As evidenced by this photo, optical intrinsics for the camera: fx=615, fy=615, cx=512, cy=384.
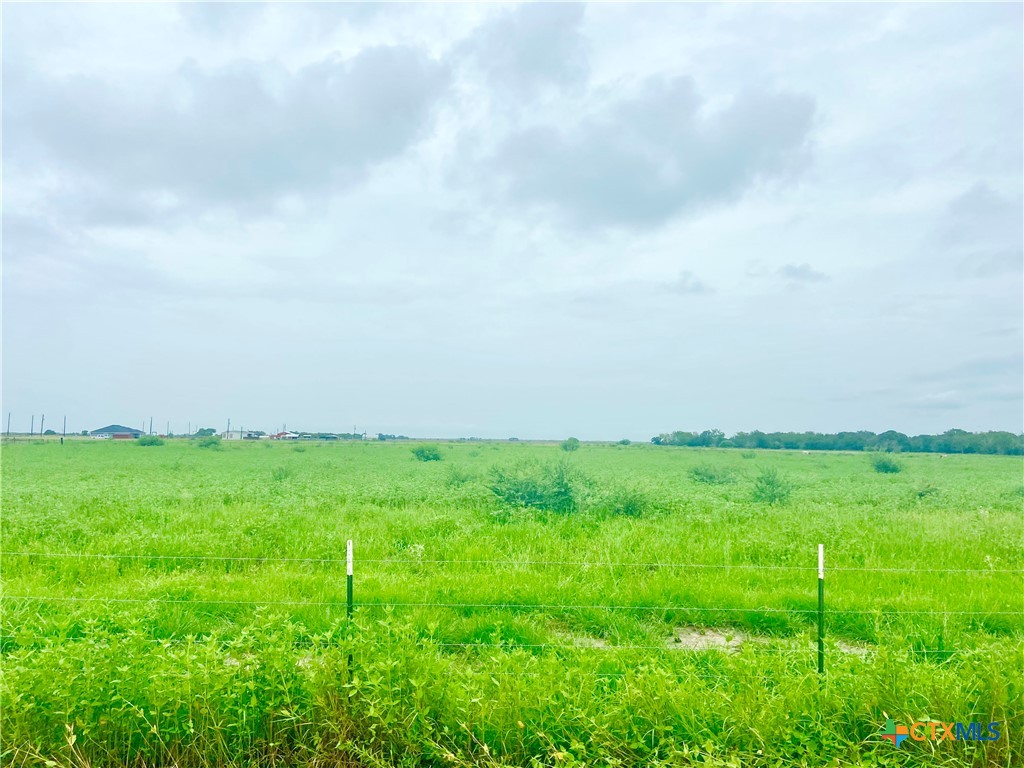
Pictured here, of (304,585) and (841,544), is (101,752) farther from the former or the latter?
(841,544)

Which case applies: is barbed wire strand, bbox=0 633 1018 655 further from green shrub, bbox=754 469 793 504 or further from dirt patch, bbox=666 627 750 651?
green shrub, bbox=754 469 793 504

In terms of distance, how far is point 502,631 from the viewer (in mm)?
6770

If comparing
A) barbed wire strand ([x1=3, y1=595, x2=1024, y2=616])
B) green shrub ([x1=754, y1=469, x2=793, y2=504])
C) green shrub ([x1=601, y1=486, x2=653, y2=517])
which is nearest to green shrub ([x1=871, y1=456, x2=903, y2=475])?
green shrub ([x1=754, y1=469, x2=793, y2=504])

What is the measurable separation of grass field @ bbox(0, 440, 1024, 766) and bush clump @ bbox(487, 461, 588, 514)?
0.33ft

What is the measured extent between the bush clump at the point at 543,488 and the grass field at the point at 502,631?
10 centimetres

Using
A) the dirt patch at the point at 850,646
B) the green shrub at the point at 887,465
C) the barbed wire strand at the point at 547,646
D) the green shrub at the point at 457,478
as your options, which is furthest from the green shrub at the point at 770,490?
the green shrub at the point at 887,465

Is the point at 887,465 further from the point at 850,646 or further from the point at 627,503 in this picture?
the point at 850,646

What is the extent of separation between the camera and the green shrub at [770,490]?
18.3m

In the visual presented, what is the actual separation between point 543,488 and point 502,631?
8419mm

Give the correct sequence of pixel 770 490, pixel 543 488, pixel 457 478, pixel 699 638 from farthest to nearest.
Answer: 1. pixel 457 478
2. pixel 770 490
3. pixel 543 488
4. pixel 699 638

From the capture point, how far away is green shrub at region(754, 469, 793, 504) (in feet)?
60.1

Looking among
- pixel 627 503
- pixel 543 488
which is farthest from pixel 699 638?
pixel 543 488

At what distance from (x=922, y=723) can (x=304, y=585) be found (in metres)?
7.03

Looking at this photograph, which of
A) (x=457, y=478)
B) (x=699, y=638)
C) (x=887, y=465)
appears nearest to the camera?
(x=699, y=638)
